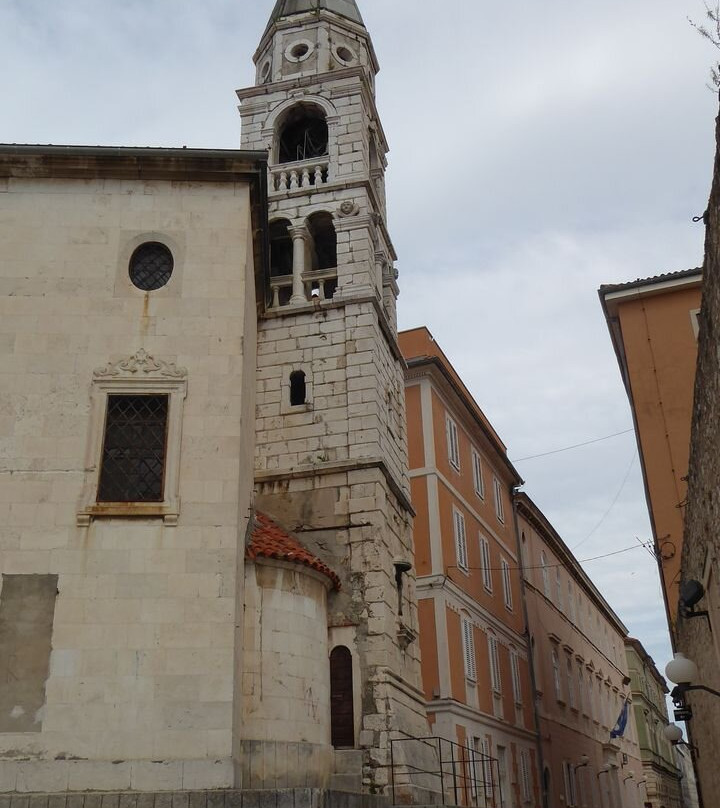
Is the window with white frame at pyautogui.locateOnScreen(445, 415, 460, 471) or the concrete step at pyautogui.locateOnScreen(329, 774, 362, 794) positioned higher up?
the window with white frame at pyautogui.locateOnScreen(445, 415, 460, 471)

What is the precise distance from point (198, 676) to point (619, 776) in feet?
127

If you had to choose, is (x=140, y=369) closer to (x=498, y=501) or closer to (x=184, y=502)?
(x=184, y=502)

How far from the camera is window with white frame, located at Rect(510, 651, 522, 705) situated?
96.7 ft

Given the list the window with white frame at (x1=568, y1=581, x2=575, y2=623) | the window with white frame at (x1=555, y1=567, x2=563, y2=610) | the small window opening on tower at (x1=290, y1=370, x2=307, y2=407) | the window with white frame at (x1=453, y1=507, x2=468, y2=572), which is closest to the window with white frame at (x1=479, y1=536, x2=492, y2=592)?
the window with white frame at (x1=453, y1=507, x2=468, y2=572)

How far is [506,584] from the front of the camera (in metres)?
31.6

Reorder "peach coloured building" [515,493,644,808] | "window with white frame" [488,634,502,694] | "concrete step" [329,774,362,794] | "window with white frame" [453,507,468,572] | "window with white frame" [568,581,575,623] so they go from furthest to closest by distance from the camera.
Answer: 1. "window with white frame" [568,581,575,623]
2. "peach coloured building" [515,493,644,808]
3. "window with white frame" [488,634,502,694]
4. "window with white frame" [453,507,468,572]
5. "concrete step" [329,774,362,794]

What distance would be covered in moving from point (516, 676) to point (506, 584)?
3.08m

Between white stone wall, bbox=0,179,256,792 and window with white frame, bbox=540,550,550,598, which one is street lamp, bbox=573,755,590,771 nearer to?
window with white frame, bbox=540,550,550,598

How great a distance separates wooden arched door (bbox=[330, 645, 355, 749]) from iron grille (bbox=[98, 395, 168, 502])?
18.3ft

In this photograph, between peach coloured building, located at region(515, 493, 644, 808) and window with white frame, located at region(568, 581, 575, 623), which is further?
window with white frame, located at region(568, 581, 575, 623)

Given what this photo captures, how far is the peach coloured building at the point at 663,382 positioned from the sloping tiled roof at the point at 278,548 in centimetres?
898

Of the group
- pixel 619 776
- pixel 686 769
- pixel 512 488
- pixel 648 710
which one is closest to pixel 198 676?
pixel 512 488

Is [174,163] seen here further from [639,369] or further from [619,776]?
[619,776]

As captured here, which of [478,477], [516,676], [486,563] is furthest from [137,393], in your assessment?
[516,676]
